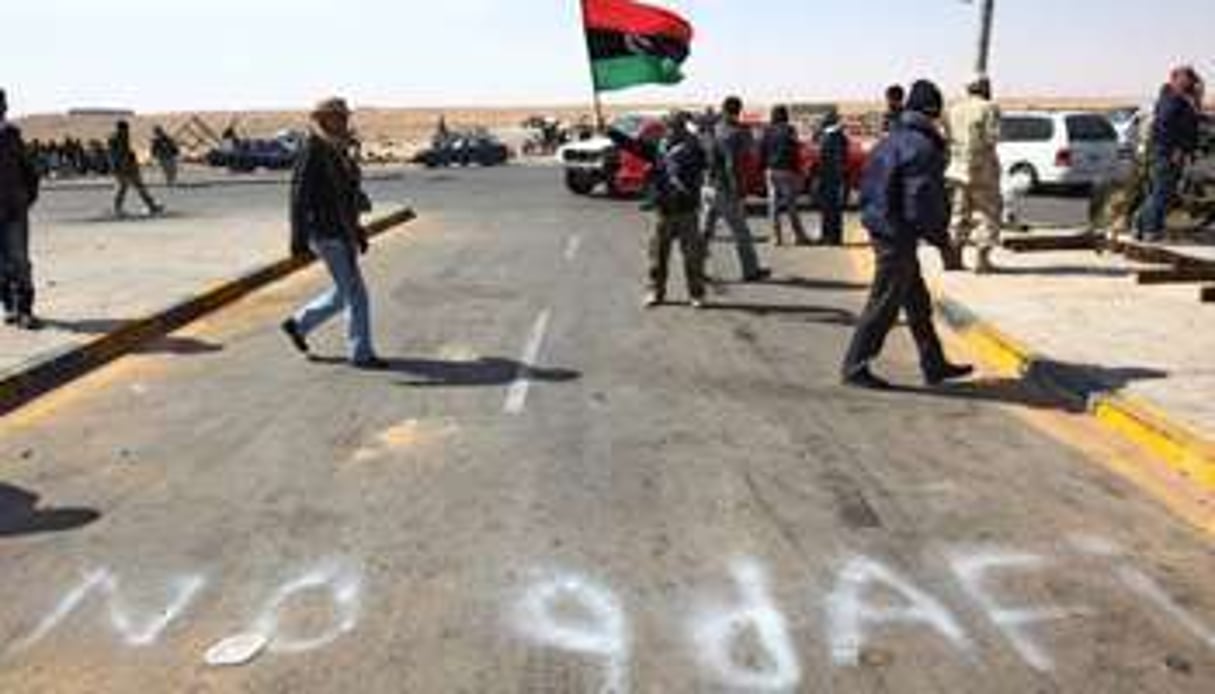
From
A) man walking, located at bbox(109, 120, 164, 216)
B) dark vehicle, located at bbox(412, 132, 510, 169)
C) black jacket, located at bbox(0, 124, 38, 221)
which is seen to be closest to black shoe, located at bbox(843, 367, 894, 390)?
black jacket, located at bbox(0, 124, 38, 221)

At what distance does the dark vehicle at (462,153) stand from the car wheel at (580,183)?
1107 inches

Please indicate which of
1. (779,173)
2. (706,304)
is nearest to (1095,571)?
(706,304)

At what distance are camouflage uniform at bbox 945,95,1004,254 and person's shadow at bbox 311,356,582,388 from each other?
5954 mm

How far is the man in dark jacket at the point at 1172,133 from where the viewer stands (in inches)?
644

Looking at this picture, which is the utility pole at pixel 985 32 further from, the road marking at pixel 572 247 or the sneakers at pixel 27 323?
the sneakers at pixel 27 323

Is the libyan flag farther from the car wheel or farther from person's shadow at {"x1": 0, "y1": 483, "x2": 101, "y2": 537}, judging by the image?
the car wheel

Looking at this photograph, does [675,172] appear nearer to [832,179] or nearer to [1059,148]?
[832,179]

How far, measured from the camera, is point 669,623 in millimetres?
5641

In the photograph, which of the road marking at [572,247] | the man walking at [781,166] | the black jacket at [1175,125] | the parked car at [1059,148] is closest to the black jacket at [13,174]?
the road marking at [572,247]

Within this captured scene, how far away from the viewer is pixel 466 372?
10805 mm

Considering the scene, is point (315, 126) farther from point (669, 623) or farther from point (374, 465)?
point (669, 623)

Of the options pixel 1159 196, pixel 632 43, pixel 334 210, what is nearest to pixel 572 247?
pixel 632 43

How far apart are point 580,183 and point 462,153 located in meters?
29.4

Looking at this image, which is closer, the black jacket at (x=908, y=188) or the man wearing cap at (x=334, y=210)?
the black jacket at (x=908, y=188)
